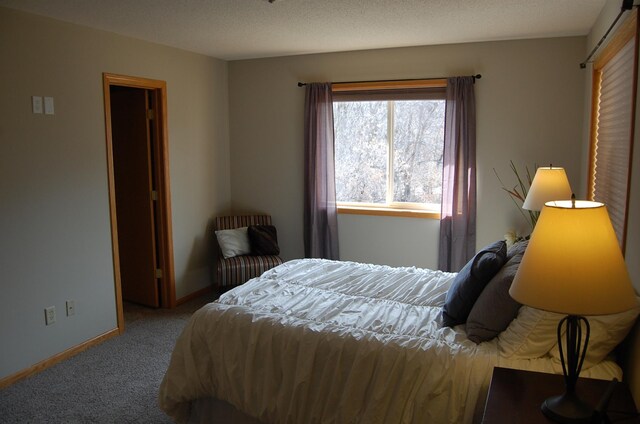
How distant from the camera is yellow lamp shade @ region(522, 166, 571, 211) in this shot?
118 inches

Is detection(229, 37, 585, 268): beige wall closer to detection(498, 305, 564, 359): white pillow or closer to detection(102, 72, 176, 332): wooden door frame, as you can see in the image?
detection(102, 72, 176, 332): wooden door frame

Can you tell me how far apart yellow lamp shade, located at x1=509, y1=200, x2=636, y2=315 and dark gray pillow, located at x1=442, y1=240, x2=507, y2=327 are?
2.85 feet

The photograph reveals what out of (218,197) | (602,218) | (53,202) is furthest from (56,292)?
(602,218)

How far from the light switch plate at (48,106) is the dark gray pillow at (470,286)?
9.36ft

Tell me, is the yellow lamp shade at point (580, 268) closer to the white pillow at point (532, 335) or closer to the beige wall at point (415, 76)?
the white pillow at point (532, 335)

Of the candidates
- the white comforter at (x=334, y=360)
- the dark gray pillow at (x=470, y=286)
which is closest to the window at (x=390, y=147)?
the white comforter at (x=334, y=360)

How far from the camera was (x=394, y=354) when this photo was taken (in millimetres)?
2049

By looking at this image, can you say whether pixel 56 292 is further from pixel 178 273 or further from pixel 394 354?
pixel 394 354

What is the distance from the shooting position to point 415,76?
423cm

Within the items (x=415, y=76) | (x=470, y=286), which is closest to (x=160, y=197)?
(x=415, y=76)

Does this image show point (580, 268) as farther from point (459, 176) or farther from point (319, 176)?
point (319, 176)

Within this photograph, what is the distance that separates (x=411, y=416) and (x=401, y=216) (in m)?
2.65

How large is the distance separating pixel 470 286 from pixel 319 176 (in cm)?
259

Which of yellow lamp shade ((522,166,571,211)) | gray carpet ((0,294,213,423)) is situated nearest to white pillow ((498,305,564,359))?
yellow lamp shade ((522,166,571,211))
